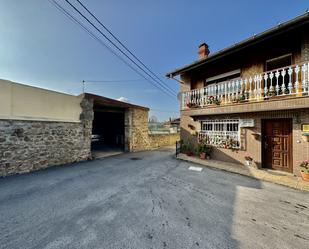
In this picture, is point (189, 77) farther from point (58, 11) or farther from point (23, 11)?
point (23, 11)

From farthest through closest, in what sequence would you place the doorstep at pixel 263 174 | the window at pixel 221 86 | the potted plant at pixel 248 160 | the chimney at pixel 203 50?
1. the chimney at pixel 203 50
2. the window at pixel 221 86
3. the potted plant at pixel 248 160
4. the doorstep at pixel 263 174

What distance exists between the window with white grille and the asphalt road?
2308mm

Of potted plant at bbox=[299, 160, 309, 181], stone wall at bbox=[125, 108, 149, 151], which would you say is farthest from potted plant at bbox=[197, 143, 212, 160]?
stone wall at bbox=[125, 108, 149, 151]

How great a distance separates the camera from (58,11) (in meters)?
5.61

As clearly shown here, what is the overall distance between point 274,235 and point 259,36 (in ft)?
21.3

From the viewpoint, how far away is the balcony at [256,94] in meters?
4.95

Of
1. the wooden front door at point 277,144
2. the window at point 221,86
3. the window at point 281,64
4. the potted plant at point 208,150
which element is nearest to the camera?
the wooden front door at point 277,144

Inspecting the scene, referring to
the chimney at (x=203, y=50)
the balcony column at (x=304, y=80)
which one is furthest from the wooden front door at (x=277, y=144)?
the chimney at (x=203, y=50)

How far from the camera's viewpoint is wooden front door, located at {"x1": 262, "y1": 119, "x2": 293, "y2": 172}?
5.73 m

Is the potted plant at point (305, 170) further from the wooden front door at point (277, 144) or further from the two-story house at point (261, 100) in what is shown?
the wooden front door at point (277, 144)

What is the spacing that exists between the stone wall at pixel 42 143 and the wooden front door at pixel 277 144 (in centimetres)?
Answer: 937

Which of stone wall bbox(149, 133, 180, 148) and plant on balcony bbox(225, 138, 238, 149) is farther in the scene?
stone wall bbox(149, 133, 180, 148)

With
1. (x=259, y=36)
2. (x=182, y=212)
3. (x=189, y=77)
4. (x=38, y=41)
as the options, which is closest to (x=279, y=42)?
(x=259, y=36)

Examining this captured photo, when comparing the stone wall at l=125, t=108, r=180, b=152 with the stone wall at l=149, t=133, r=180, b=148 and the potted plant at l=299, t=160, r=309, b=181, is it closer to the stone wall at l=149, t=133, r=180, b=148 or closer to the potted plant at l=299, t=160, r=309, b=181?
the stone wall at l=149, t=133, r=180, b=148
